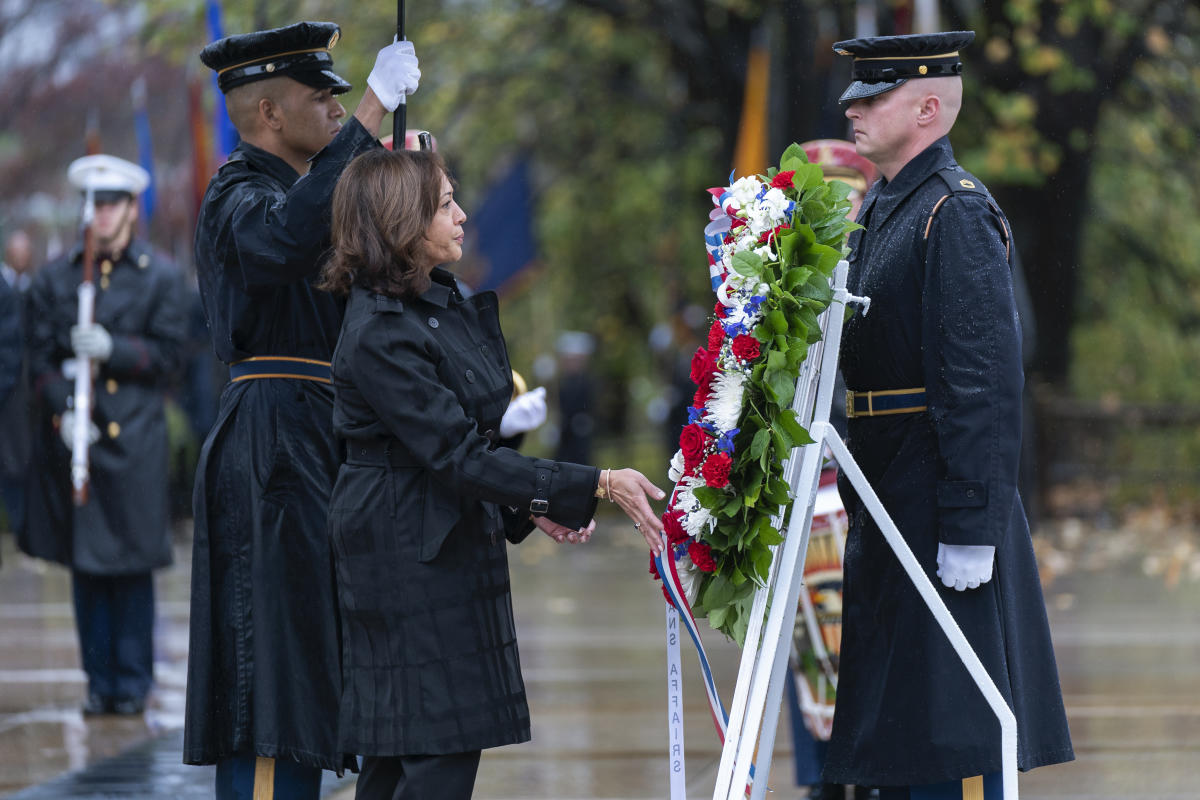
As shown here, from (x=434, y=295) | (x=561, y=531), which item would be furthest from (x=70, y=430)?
(x=434, y=295)

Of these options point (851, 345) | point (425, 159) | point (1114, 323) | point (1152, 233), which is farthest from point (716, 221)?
point (1114, 323)

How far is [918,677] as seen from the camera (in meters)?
3.73

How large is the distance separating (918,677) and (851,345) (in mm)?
787

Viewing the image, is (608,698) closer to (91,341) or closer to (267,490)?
(91,341)

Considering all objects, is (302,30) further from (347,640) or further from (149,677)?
(149,677)

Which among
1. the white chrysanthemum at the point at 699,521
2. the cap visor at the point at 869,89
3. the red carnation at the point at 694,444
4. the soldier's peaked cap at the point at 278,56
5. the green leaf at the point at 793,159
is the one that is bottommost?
the white chrysanthemum at the point at 699,521

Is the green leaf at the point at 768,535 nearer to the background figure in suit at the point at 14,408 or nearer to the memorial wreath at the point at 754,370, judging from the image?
the memorial wreath at the point at 754,370

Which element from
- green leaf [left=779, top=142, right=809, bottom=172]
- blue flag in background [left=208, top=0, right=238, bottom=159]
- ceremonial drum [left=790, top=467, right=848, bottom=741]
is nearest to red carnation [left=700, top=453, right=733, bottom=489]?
green leaf [left=779, top=142, right=809, bottom=172]

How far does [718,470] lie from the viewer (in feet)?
11.4

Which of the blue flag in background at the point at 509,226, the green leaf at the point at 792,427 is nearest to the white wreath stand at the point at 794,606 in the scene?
the green leaf at the point at 792,427

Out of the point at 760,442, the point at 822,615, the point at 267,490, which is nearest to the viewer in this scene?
the point at 760,442

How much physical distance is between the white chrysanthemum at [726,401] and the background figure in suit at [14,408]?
3.50 metres

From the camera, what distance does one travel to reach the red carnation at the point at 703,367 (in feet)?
11.8

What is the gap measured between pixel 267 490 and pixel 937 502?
1.59 m
